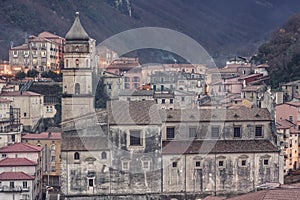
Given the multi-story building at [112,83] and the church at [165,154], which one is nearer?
the church at [165,154]

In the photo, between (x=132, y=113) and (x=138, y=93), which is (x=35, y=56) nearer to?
(x=138, y=93)

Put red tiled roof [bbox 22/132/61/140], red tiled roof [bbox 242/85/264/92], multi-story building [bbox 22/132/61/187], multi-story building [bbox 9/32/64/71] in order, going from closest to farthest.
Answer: multi-story building [bbox 22/132/61/187], red tiled roof [bbox 22/132/61/140], red tiled roof [bbox 242/85/264/92], multi-story building [bbox 9/32/64/71]

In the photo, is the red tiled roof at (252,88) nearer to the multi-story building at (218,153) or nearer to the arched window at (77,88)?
the arched window at (77,88)

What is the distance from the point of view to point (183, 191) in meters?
50.4

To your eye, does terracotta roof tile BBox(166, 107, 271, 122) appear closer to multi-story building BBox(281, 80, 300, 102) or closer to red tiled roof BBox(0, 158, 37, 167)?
red tiled roof BBox(0, 158, 37, 167)

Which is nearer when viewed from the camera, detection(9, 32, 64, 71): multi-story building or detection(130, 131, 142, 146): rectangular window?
detection(130, 131, 142, 146): rectangular window

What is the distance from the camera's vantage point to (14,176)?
52125 millimetres

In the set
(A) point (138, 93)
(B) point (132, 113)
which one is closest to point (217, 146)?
(B) point (132, 113)

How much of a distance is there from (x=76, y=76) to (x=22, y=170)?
10.9 m

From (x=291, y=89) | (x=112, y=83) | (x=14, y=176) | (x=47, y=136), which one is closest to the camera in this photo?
(x=14, y=176)

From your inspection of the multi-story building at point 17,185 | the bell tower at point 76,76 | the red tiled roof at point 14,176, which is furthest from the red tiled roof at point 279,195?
the bell tower at point 76,76

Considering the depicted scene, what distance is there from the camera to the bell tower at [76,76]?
201 feet

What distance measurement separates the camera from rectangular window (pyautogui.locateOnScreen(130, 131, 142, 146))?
49812mm

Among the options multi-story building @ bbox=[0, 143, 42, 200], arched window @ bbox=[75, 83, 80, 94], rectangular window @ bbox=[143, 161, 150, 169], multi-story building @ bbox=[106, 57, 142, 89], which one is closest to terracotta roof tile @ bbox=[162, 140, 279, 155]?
rectangular window @ bbox=[143, 161, 150, 169]
